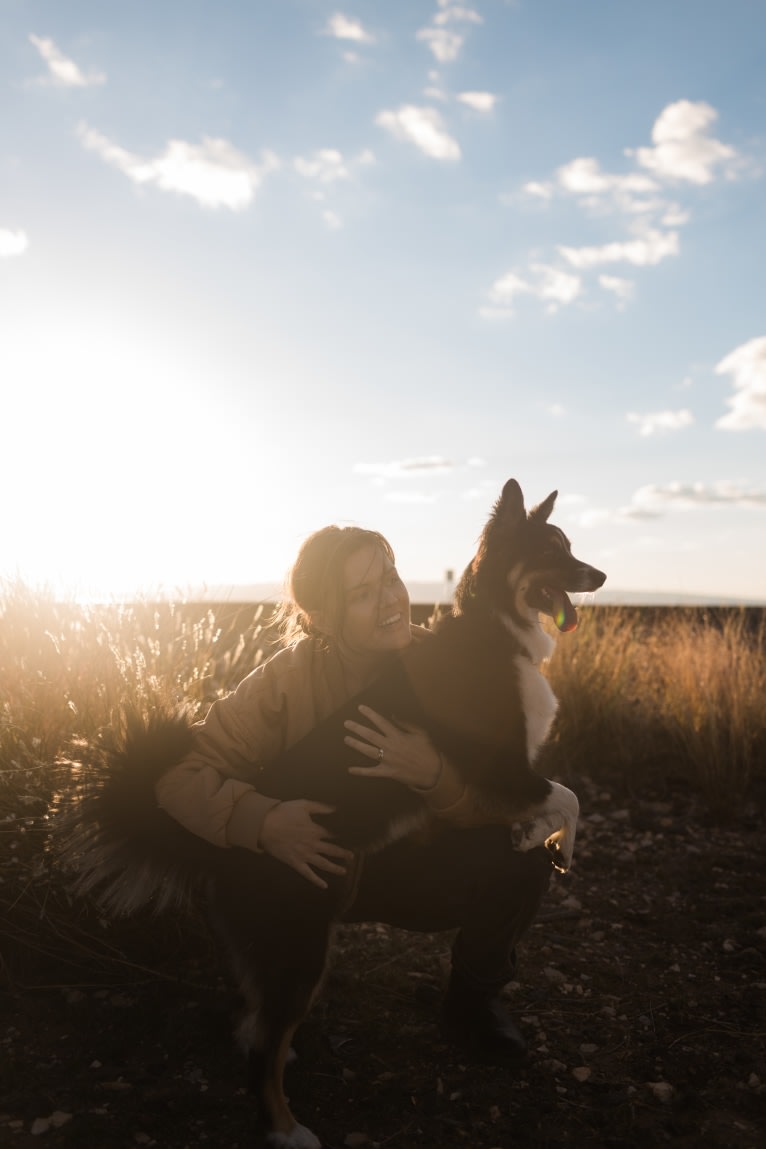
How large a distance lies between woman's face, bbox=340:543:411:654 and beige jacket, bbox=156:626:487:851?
159 millimetres

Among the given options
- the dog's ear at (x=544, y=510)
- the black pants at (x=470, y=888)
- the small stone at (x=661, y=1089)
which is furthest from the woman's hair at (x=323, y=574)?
the small stone at (x=661, y=1089)

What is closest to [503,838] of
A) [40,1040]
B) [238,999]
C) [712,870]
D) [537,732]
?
[537,732]

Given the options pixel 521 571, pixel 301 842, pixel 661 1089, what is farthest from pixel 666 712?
pixel 301 842

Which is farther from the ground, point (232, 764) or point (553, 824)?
point (232, 764)

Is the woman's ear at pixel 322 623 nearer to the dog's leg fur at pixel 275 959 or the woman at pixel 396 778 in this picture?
the woman at pixel 396 778

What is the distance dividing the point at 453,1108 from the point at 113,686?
2209 mm

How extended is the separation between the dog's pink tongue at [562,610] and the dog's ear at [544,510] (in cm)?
30

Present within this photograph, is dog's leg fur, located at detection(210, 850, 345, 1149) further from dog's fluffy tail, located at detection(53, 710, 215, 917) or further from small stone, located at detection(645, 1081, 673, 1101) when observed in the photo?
small stone, located at detection(645, 1081, 673, 1101)

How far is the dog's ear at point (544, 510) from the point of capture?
3535 millimetres

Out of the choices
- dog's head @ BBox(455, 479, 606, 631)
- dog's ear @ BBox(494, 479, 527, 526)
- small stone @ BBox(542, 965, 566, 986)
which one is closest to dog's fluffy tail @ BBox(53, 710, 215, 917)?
dog's head @ BBox(455, 479, 606, 631)

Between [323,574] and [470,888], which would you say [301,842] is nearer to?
[470,888]

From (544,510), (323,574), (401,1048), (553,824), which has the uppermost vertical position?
(544,510)

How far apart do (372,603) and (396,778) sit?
1.95 feet

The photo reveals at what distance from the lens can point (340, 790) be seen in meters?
2.77
